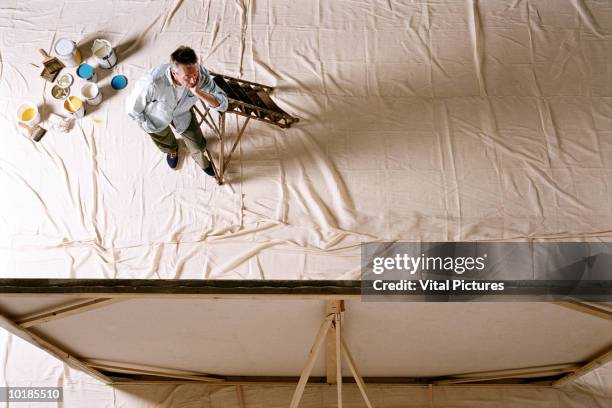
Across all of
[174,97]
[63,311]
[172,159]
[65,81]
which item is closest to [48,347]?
[63,311]

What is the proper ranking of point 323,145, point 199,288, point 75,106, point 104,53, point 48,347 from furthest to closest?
point 104,53, point 75,106, point 323,145, point 48,347, point 199,288

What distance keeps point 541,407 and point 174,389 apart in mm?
2055

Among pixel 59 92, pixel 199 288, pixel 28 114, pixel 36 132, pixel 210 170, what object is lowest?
pixel 199 288

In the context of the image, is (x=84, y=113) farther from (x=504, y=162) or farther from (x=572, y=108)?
(x=572, y=108)

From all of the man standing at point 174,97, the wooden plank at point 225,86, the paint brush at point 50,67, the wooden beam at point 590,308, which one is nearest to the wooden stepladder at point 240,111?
the wooden plank at point 225,86

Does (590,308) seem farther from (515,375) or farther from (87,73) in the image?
(87,73)

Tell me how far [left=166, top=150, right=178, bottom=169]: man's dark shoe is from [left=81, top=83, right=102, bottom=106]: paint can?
1.80ft

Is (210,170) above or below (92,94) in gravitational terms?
below

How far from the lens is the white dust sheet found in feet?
9.51

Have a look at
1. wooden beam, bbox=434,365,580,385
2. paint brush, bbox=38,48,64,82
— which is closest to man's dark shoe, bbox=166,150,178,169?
paint brush, bbox=38,48,64,82

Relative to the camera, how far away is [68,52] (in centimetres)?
328

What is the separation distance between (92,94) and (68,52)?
0.92 feet

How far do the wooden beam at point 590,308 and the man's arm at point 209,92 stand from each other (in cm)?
160

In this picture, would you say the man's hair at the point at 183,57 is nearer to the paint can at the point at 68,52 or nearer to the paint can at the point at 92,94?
the paint can at the point at 92,94
